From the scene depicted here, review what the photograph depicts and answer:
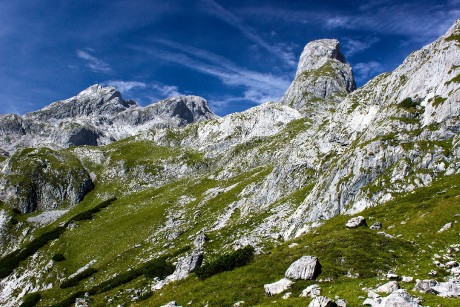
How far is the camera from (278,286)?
1142 inches

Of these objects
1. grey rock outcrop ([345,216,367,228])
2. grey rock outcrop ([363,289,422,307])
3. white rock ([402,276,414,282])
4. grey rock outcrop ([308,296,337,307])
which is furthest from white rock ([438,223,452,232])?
grey rock outcrop ([308,296,337,307])

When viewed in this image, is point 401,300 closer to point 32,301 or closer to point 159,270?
point 159,270

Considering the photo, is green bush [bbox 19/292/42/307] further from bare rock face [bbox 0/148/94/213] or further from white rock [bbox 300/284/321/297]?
bare rock face [bbox 0/148/94/213]

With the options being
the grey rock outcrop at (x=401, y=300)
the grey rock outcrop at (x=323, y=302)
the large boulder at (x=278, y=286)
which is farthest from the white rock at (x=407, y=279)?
the large boulder at (x=278, y=286)

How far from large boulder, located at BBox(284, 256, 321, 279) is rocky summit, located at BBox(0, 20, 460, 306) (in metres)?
0.10

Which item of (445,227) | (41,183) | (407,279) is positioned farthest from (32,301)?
(41,183)

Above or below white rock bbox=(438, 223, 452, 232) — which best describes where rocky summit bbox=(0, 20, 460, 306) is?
above

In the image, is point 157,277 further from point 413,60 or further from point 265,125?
point 265,125

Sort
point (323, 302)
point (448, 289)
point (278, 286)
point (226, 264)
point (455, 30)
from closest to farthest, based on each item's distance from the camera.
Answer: point (448, 289), point (323, 302), point (278, 286), point (226, 264), point (455, 30)

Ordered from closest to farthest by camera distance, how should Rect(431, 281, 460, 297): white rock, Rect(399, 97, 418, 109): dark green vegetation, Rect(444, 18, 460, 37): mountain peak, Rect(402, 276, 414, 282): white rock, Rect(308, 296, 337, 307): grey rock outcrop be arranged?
Rect(431, 281, 460, 297): white rock → Rect(308, 296, 337, 307): grey rock outcrop → Rect(402, 276, 414, 282): white rock → Rect(399, 97, 418, 109): dark green vegetation → Rect(444, 18, 460, 37): mountain peak

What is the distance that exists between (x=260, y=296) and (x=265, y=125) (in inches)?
6857

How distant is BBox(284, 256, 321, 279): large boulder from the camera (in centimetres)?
2952

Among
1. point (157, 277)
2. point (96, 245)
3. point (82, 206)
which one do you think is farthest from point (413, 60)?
point (82, 206)

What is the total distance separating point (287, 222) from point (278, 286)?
35.9 metres
